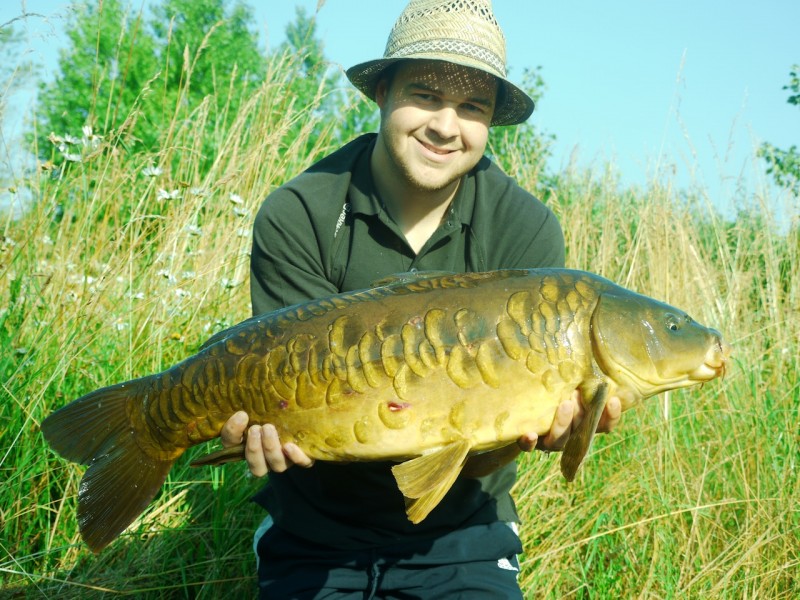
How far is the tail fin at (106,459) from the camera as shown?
65.1 inches

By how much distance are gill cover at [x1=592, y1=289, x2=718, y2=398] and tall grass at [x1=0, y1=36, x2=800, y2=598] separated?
84 centimetres

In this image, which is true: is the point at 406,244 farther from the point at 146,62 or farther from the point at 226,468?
the point at 146,62

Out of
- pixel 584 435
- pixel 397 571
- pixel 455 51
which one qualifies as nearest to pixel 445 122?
pixel 455 51

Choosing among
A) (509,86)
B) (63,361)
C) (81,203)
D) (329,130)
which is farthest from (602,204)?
(63,361)

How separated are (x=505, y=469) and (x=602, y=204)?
8.23 ft

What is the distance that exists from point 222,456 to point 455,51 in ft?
3.51

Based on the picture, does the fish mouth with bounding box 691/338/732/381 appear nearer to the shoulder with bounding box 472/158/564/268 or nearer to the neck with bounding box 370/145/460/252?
the shoulder with bounding box 472/158/564/268

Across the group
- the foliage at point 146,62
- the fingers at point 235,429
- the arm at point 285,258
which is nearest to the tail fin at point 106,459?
the fingers at point 235,429

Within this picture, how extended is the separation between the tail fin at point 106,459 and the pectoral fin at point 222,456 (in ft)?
0.30

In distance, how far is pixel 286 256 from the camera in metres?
2.06

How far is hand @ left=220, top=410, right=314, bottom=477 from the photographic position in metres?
1.57

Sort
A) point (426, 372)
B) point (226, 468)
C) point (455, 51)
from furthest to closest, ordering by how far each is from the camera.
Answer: point (226, 468)
point (455, 51)
point (426, 372)

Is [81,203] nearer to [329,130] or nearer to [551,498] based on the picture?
[329,130]

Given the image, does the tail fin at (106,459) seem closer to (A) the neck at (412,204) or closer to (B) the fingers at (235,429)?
(B) the fingers at (235,429)
